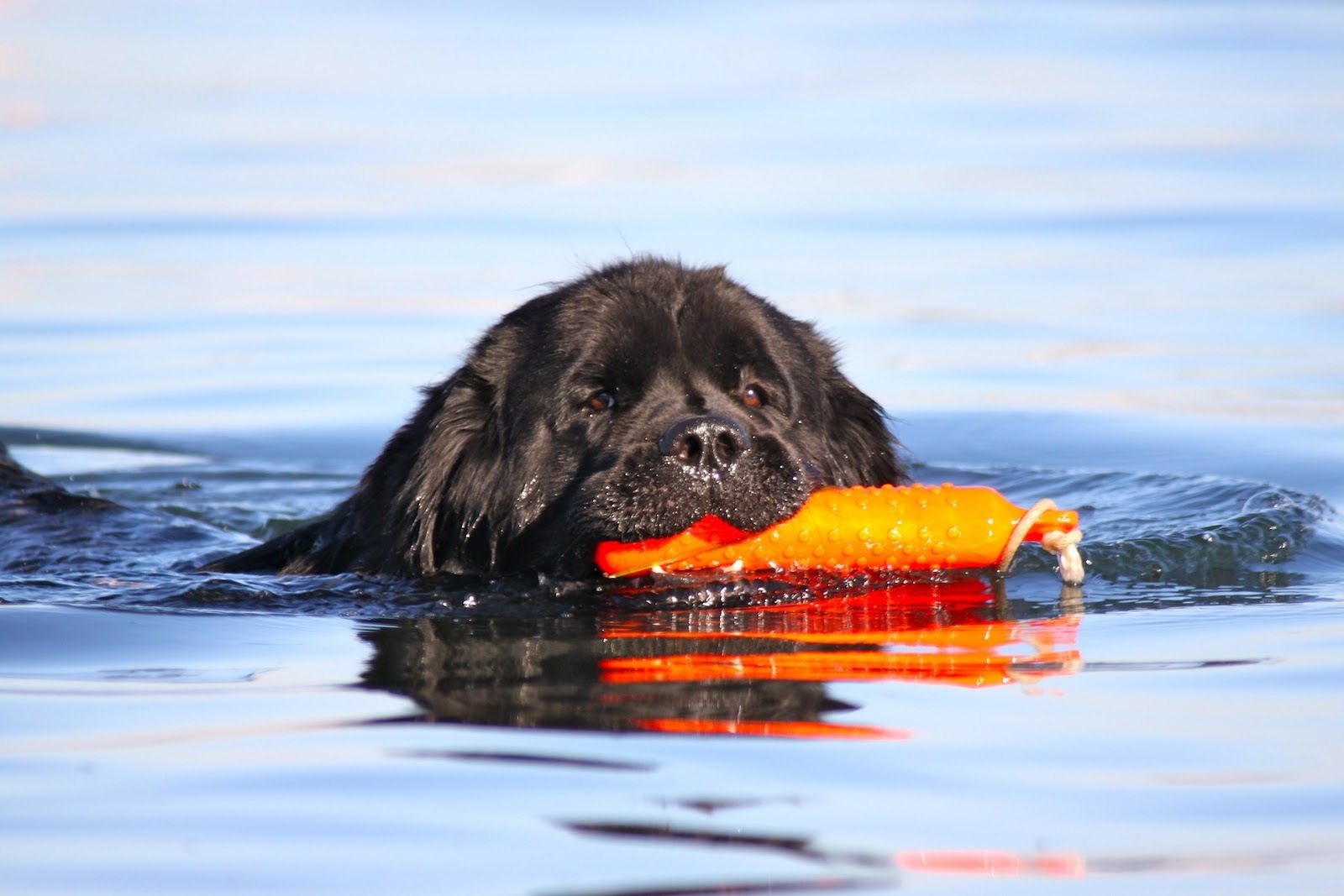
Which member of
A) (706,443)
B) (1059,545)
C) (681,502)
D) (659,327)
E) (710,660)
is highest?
(659,327)

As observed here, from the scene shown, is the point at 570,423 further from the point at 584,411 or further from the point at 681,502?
the point at 681,502

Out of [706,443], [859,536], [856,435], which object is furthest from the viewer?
[856,435]

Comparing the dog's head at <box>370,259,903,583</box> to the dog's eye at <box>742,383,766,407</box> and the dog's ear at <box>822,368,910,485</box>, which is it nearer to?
the dog's eye at <box>742,383,766,407</box>

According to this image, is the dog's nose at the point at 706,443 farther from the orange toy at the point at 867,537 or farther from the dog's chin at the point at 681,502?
the orange toy at the point at 867,537

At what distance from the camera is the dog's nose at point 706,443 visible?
16.5ft

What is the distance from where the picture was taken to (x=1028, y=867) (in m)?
2.96

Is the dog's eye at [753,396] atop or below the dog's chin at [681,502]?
atop

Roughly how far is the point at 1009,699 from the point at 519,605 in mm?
1723

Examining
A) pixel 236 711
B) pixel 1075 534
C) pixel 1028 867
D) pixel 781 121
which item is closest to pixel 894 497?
pixel 1075 534

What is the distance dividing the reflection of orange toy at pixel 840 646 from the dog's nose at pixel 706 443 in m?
0.43

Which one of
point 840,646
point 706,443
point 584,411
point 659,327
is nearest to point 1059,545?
point 840,646

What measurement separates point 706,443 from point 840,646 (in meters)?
0.72

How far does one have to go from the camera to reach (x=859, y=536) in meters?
5.32

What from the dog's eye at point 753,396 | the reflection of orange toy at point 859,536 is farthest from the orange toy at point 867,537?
the dog's eye at point 753,396
